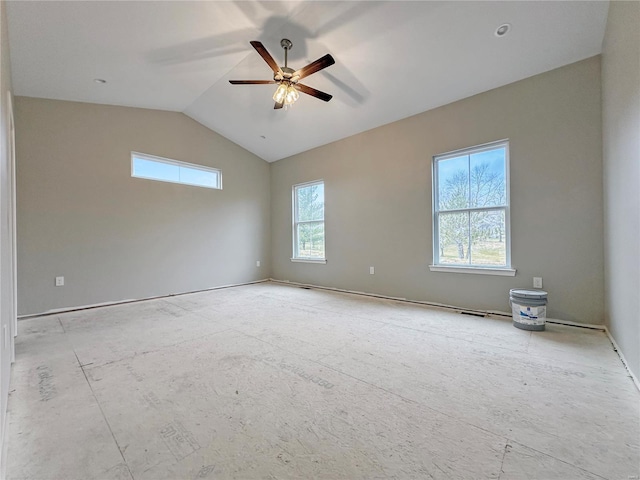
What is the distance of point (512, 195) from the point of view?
11.5 feet

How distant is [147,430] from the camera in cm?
152

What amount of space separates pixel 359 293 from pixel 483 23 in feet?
13.2

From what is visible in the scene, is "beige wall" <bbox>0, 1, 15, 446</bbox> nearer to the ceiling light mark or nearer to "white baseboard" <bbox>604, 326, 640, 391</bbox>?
"white baseboard" <bbox>604, 326, 640, 391</bbox>

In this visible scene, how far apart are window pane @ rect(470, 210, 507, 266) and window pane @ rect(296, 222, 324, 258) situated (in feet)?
9.40

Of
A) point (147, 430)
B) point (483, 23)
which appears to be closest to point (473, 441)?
point (147, 430)

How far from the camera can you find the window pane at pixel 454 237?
3934 millimetres

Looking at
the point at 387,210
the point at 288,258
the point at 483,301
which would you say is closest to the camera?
the point at 483,301

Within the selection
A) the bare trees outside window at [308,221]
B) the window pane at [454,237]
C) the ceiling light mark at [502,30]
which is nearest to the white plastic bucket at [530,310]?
the window pane at [454,237]

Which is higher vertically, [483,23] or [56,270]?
[483,23]

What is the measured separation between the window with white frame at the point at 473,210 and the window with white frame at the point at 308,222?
2384 millimetres

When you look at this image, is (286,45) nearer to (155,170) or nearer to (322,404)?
(155,170)

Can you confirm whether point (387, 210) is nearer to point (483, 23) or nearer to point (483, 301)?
point (483, 301)

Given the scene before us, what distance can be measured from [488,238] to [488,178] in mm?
813

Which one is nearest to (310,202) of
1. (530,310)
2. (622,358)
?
(530,310)
